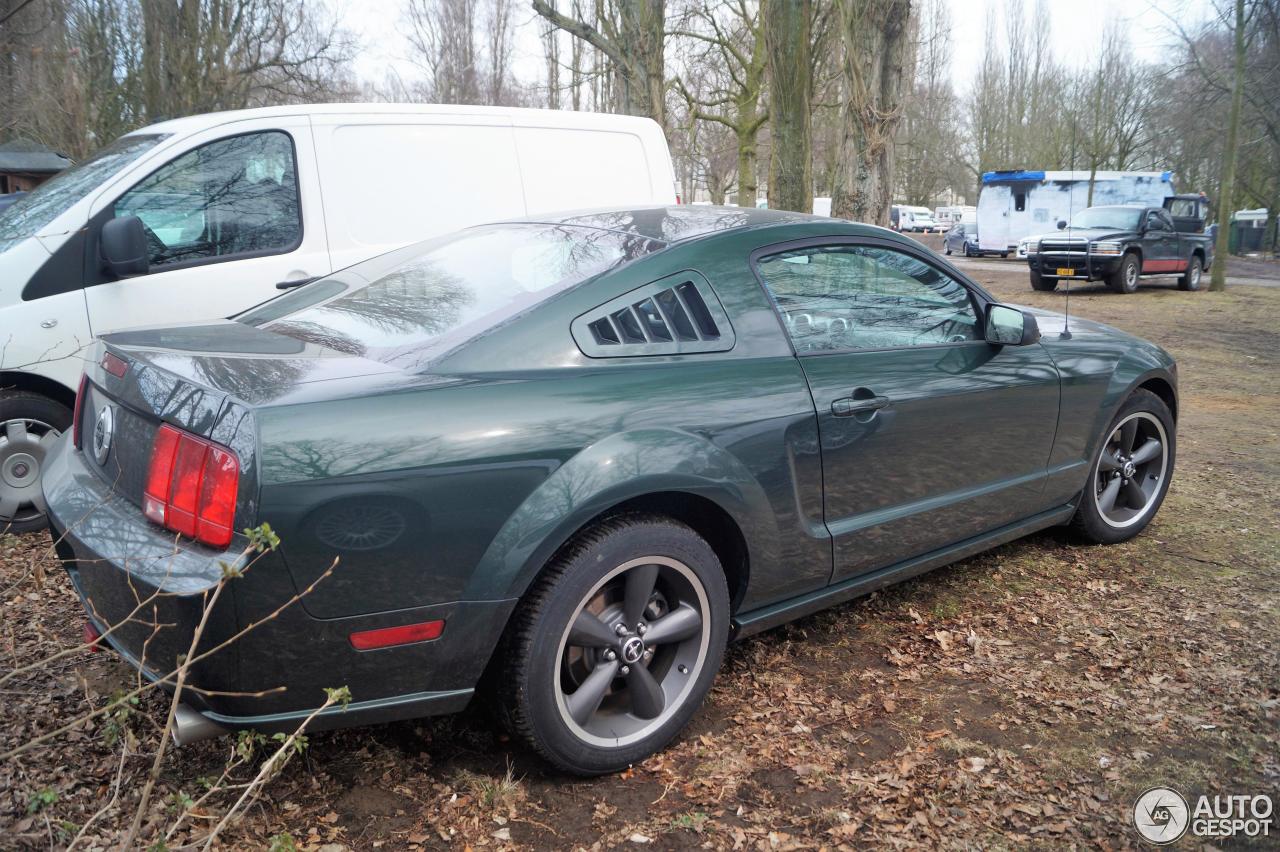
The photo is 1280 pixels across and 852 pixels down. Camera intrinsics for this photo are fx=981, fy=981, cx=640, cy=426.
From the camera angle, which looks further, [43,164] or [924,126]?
[924,126]

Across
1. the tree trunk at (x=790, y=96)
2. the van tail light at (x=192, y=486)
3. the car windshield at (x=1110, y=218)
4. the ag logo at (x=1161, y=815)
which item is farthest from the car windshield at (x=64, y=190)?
the car windshield at (x=1110, y=218)

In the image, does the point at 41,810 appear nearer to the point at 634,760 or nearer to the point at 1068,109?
the point at 634,760

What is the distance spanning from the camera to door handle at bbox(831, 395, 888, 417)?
10.6ft

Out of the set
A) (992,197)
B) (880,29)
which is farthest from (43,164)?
(992,197)

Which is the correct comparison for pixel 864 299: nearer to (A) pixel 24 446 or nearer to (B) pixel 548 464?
(B) pixel 548 464

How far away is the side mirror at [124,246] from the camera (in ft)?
15.3

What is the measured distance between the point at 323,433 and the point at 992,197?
112ft

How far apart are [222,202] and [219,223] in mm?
116

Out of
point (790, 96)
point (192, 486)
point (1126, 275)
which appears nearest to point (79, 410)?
point (192, 486)

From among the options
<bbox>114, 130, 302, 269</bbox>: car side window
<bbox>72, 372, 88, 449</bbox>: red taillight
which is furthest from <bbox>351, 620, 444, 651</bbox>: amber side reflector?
<bbox>114, 130, 302, 269</bbox>: car side window

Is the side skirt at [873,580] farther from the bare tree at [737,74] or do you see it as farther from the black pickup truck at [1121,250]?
the bare tree at [737,74]

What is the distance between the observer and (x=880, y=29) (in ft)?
31.8

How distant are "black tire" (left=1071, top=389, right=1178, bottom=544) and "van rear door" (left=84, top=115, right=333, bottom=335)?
4.11 meters

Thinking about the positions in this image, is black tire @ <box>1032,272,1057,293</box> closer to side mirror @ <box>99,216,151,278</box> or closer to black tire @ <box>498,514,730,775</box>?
side mirror @ <box>99,216,151,278</box>
